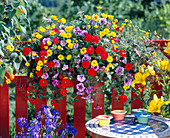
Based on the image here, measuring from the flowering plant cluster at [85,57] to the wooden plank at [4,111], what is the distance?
28 centimetres

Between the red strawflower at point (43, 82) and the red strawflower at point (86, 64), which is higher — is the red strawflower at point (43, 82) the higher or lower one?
the lower one

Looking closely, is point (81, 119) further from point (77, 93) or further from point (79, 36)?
point (79, 36)

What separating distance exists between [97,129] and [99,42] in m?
0.85

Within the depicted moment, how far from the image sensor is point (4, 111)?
2.71 meters

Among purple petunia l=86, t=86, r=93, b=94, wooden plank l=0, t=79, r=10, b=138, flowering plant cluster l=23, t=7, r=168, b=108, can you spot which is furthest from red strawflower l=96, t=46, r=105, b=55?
wooden plank l=0, t=79, r=10, b=138

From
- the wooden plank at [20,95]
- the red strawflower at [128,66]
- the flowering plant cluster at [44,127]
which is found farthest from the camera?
the wooden plank at [20,95]

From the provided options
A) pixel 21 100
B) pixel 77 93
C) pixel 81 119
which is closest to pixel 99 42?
pixel 77 93

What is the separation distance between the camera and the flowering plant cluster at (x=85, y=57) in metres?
2.40

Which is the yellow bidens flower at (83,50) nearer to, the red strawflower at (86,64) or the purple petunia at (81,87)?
the red strawflower at (86,64)

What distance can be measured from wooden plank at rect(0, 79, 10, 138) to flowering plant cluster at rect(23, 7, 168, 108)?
11.1 inches

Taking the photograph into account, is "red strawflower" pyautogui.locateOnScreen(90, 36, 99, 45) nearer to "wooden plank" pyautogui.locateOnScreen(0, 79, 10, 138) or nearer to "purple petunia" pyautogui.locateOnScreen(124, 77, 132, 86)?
"purple petunia" pyautogui.locateOnScreen(124, 77, 132, 86)

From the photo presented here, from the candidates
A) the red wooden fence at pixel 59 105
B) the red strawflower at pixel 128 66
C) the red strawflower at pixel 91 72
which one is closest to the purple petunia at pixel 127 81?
the red strawflower at pixel 128 66

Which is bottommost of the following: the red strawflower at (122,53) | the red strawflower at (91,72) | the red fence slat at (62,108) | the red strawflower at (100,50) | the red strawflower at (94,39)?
the red fence slat at (62,108)

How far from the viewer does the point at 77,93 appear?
98.3 inches
